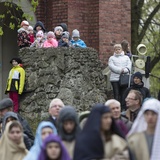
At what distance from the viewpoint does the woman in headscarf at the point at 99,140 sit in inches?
423

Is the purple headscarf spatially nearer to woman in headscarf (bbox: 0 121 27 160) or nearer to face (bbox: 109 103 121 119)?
woman in headscarf (bbox: 0 121 27 160)

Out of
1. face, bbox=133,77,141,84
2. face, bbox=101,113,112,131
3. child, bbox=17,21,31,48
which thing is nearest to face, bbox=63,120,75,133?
face, bbox=101,113,112,131

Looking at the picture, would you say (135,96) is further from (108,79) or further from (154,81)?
(154,81)

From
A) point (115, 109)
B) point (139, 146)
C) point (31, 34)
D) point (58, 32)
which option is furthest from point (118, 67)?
point (139, 146)

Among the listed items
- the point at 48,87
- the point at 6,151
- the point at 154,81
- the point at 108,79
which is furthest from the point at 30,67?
the point at 154,81

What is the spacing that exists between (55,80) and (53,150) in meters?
9.60

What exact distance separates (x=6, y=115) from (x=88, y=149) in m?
4.19

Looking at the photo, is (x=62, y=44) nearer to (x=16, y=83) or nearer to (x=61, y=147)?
(x=16, y=83)

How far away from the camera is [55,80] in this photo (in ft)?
67.5

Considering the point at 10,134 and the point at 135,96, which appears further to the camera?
the point at 135,96

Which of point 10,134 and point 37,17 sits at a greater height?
point 37,17

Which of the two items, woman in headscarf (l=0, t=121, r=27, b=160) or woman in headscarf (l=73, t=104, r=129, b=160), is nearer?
woman in headscarf (l=73, t=104, r=129, b=160)

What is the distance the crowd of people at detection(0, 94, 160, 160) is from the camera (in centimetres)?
1081

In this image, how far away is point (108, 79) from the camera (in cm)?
2264
